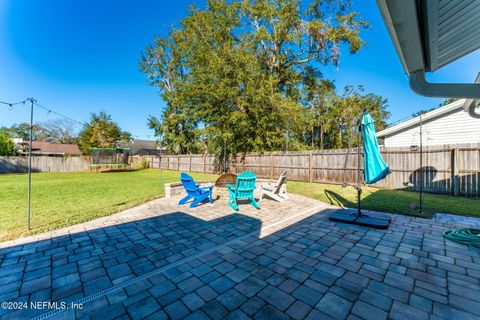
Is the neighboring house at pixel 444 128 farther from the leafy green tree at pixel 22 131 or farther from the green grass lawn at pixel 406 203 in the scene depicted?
the leafy green tree at pixel 22 131

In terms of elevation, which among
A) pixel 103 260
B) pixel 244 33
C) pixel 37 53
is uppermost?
pixel 244 33

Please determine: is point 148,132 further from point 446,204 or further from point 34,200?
point 446,204

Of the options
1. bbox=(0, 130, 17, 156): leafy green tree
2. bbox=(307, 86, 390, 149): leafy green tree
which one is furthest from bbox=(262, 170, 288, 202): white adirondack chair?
bbox=(0, 130, 17, 156): leafy green tree

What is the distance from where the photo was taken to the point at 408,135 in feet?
40.7

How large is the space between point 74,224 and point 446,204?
9.70 m

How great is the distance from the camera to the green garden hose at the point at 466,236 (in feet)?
10.9

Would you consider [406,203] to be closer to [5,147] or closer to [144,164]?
[144,164]

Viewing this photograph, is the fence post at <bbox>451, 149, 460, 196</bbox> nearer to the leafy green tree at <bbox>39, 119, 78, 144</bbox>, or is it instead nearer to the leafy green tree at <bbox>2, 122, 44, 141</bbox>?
the leafy green tree at <bbox>39, 119, 78, 144</bbox>

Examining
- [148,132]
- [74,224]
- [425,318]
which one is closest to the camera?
[425,318]

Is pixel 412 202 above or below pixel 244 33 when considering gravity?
below

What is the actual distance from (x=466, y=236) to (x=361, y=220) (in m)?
1.55

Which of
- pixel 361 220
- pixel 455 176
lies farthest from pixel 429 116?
pixel 361 220

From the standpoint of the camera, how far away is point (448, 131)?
1102 cm

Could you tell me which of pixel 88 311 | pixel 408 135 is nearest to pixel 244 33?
pixel 408 135
